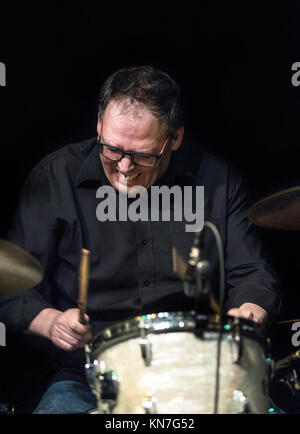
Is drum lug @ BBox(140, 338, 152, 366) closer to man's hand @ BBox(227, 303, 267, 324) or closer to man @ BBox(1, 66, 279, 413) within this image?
man's hand @ BBox(227, 303, 267, 324)

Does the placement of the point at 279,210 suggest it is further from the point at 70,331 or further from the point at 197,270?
the point at 70,331

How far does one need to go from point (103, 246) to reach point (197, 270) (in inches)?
42.5

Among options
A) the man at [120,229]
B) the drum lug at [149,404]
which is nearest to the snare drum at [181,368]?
the drum lug at [149,404]

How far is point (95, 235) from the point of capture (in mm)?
2807

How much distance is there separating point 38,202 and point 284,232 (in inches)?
44.3

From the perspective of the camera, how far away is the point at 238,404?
187 centimetres

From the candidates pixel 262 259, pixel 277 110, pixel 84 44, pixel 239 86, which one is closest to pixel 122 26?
pixel 84 44

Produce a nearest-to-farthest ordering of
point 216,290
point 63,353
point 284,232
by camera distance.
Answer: point 216,290
point 63,353
point 284,232

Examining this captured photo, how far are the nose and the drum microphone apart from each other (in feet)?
2.99

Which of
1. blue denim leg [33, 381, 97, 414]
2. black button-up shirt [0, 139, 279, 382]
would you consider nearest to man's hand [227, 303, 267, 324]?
black button-up shirt [0, 139, 279, 382]

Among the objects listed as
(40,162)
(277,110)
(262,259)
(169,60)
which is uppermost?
(169,60)

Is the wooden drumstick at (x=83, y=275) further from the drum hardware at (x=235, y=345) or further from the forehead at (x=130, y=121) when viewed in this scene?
the forehead at (x=130, y=121)

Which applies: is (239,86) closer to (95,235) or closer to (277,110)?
(277,110)

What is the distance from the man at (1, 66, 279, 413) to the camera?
2.63 meters
